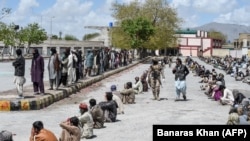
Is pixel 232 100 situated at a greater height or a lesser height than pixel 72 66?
lesser

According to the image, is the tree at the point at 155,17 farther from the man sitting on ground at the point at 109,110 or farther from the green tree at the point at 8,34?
the man sitting on ground at the point at 109,110

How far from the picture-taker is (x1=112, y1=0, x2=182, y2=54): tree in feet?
224

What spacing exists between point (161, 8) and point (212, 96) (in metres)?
52.4

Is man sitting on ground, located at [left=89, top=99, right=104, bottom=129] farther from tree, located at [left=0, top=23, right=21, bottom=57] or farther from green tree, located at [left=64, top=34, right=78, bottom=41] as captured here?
green tree, located at [left=64, top=34, right=78, bottom=41]

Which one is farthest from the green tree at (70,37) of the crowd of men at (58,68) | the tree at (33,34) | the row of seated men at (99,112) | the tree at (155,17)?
the row of seated men at (99,112)

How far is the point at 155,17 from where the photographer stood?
71000 millimetres

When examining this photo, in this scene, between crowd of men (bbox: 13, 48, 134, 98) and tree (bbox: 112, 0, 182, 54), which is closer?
crowd of men (bbox: 13, 48, 134, 98)

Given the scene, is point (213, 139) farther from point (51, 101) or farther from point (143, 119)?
point (51, 101)

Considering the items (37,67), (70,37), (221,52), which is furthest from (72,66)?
(70,37)

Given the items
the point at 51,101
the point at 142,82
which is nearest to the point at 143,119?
the point at 51,101

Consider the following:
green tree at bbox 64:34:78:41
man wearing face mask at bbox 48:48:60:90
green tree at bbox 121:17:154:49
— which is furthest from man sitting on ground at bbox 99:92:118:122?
green tree at bbox 64:34:78:41

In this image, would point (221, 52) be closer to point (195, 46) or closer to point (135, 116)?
point (195, 46)

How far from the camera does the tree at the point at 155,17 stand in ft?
224

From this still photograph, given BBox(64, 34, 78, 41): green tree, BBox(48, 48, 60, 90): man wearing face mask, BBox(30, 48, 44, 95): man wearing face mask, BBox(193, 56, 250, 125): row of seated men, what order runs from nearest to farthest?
BBox(193, 56, 250, 125): row of seated men, BBox(30, 48, 44, 95): man wearing face mask, BBox(48, 48, 60, 90): man wearing face mask, BBox(64, 34, 78, 41): green tree
